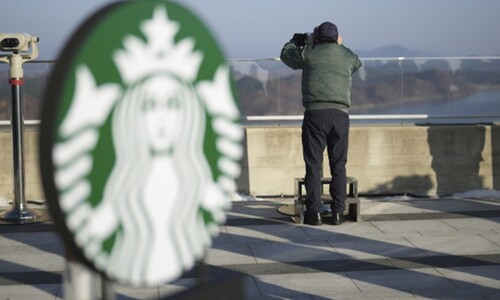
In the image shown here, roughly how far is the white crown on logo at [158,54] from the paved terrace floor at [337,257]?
3.42 m

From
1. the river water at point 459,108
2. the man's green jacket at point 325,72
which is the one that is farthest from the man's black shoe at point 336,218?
the river water at point 459,108

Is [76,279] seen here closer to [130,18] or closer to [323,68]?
[130,18]

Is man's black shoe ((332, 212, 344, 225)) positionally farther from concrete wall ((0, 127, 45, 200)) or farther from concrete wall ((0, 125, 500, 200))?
concrete wall ((0, 127, 45, 200))

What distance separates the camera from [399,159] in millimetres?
10047

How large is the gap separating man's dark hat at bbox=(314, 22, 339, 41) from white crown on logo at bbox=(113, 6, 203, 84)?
19.0 ft

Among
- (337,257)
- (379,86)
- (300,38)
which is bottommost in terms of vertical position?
(337,257)

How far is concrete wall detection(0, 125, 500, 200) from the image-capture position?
991 centimetres

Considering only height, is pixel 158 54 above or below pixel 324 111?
above

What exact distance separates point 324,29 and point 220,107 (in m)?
5.77

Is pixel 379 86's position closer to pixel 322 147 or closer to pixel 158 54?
pixel 322 147

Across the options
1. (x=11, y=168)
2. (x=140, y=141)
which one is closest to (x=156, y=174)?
(x=140, y=141)

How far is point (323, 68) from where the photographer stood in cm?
798

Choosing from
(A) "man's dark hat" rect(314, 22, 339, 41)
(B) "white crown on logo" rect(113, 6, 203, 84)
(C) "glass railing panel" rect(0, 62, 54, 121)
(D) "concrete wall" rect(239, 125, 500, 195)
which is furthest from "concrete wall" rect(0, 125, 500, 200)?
(B) "white crown on logo" rect(113, 6, 203, 84)

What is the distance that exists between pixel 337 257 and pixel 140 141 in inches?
187
